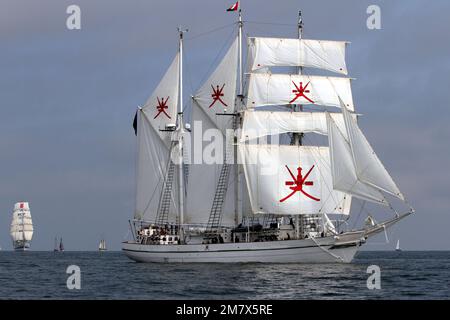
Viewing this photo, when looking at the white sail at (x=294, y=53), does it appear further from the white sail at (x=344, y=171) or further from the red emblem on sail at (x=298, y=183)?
the red emblem on sail at (x=298, y=183)

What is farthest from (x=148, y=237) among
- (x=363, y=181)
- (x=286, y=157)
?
(x=363, y=181)

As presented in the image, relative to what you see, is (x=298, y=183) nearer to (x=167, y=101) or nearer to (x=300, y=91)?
(x=300, y=91)

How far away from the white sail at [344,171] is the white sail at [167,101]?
831 inches

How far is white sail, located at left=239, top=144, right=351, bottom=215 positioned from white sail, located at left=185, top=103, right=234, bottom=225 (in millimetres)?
3838

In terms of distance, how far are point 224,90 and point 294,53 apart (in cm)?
784

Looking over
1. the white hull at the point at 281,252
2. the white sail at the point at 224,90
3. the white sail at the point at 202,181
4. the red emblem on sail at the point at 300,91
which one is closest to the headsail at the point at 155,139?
the white sail at the point at 202,181

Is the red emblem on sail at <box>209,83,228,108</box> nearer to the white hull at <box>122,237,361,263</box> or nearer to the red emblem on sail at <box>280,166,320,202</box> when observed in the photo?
the red emblem on sail at <box>280,166,320,202</box>

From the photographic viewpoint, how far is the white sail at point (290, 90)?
83.0 m

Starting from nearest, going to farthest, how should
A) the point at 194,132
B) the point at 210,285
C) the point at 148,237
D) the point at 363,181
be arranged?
the point at 210,285
the point at 363,181
the point at 194,132
the point at 148,237

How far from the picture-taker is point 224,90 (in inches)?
3346

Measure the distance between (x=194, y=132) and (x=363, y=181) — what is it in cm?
2213

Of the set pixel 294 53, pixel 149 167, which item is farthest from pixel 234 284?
pixel 149 167
